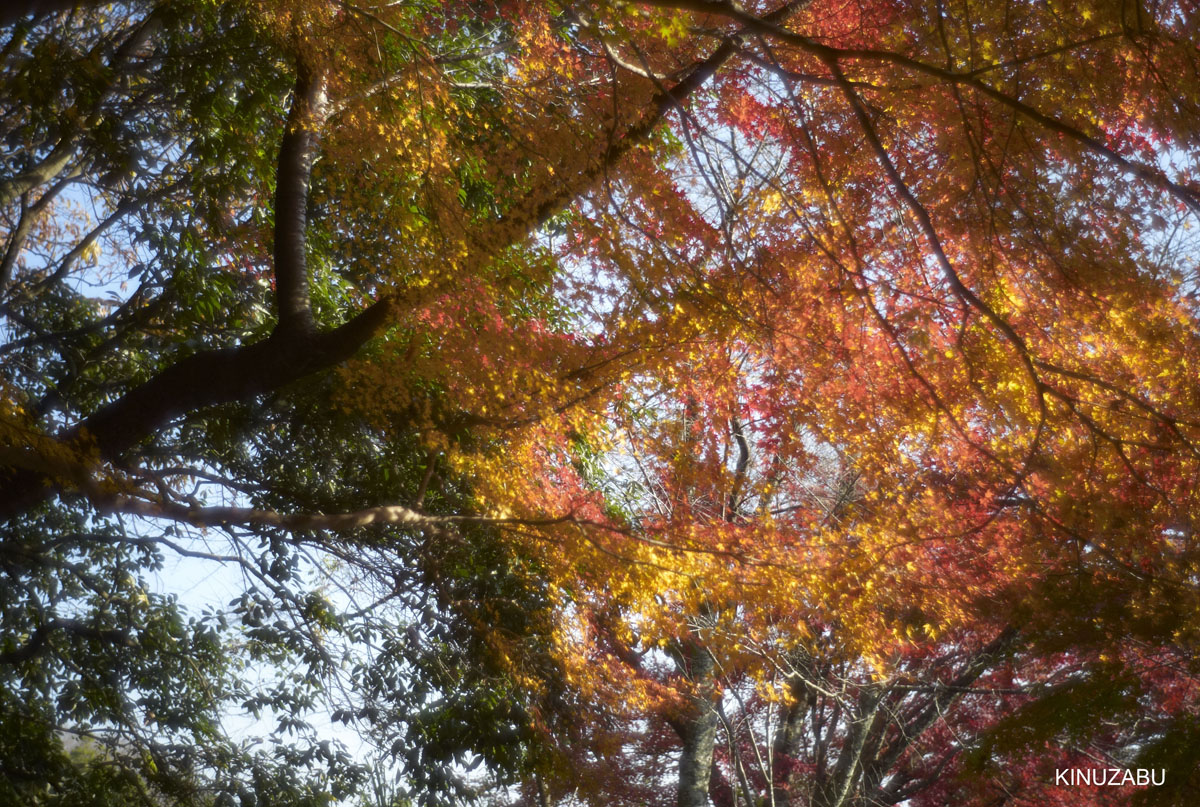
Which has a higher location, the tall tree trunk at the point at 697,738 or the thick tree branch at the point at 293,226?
the thick tree branch at the point at 293,226

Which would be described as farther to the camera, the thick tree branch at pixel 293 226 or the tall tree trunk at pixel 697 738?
the tall tree trunk at pixel 697 738

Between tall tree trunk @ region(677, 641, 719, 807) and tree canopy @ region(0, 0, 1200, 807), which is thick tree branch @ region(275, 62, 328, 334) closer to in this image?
tree canopy @ region(0, 0, 1200, 807)

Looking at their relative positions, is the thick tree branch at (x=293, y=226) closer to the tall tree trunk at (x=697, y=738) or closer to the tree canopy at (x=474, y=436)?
the tree canopy at (x=474, y=436)

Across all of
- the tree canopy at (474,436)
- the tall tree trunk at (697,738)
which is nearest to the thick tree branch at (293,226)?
the tree canopy at (474,436)

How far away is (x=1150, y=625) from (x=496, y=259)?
16.4 ft

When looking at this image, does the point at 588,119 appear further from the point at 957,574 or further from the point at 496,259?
the point at 957,574

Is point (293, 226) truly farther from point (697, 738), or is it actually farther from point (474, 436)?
point (697, 738)

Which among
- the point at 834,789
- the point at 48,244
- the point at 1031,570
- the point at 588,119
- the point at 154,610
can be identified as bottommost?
the point at 834,789

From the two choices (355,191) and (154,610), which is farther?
(154,610)

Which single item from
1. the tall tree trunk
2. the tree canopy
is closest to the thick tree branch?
the tree canopy

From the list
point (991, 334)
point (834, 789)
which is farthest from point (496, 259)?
point (834, 789)

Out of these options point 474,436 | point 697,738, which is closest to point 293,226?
point 474,436

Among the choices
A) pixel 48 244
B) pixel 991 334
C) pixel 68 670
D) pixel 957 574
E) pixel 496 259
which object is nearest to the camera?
pixel 991 334

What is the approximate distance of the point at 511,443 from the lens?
6.40m
